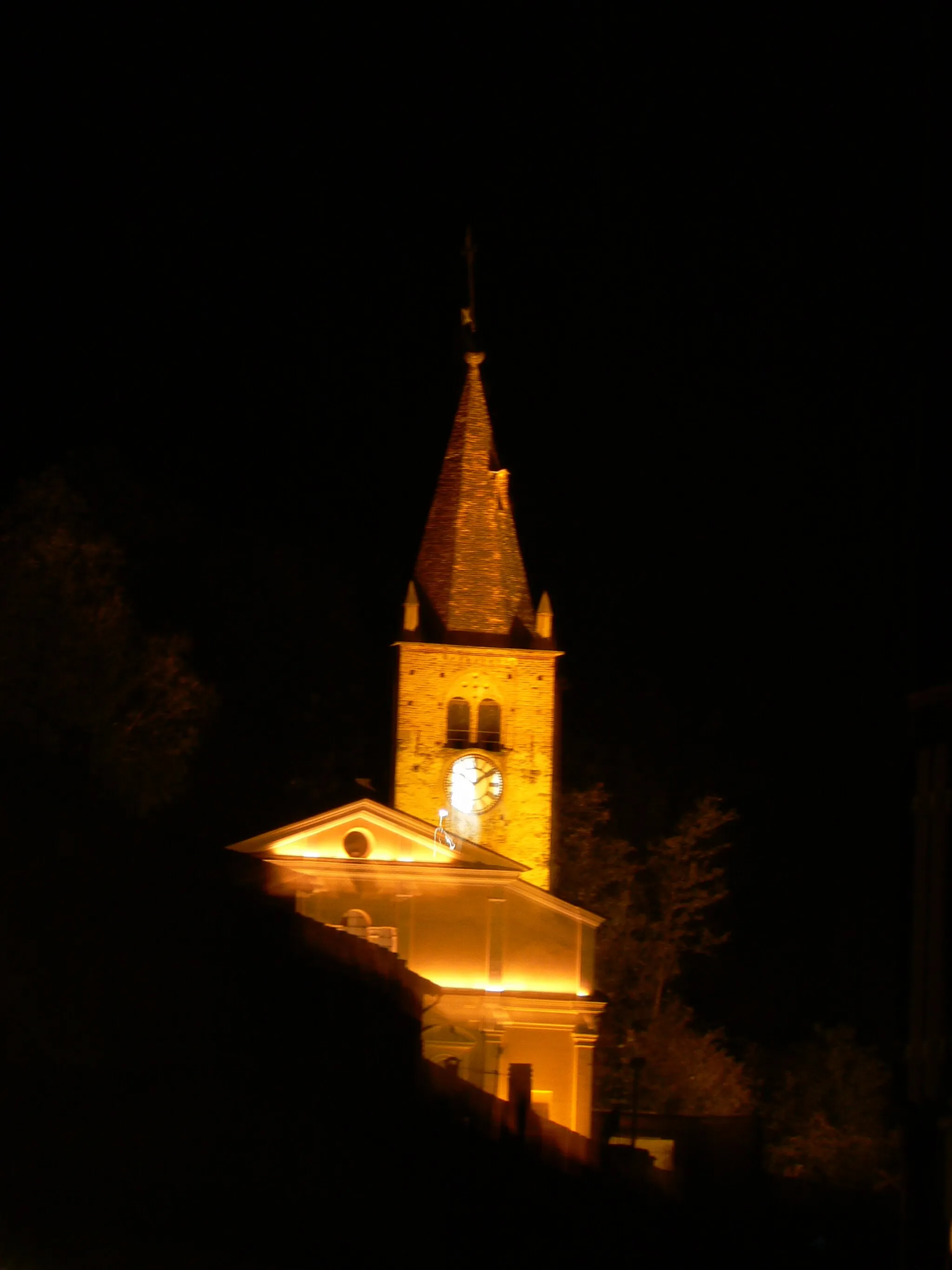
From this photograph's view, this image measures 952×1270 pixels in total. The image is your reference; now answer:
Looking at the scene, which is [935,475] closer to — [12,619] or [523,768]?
[12,619]

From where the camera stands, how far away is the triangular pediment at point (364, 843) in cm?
3919

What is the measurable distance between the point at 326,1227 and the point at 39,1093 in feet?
10.7

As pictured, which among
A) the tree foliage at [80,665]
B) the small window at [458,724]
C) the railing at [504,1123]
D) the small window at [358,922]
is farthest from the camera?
the small window at [458,724]

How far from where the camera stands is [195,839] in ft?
94.3

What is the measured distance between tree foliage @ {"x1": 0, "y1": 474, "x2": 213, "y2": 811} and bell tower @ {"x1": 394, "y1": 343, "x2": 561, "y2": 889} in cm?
609

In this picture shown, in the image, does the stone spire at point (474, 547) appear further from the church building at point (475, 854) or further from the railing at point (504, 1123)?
the railing at point (504, 1123)

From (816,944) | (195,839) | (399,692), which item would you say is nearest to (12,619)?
(195,839)

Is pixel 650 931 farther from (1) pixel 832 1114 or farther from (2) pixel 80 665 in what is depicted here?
(2) pixel 80 665

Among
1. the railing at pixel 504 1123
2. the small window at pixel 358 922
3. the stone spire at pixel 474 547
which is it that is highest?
the stone spire at pixel 474 547

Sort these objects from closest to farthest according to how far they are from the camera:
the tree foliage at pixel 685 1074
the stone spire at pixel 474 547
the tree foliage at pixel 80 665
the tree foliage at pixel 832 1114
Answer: the tree foliage at pixel 80 665, the stone spire at pixel 474 547, the tree foliage at pixel 685 1074, the tree foliage at pixel 832 1114

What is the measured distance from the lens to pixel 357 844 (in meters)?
39.4

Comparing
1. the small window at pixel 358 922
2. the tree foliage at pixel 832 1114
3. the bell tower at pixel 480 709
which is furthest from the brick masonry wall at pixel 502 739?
the tree foliage at pixel 832 1114

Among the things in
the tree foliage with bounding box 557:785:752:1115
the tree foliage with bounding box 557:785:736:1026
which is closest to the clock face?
the tree foliage with bounding box 557:785:752:1115

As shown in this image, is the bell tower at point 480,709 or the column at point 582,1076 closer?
the column at point 582,1076
